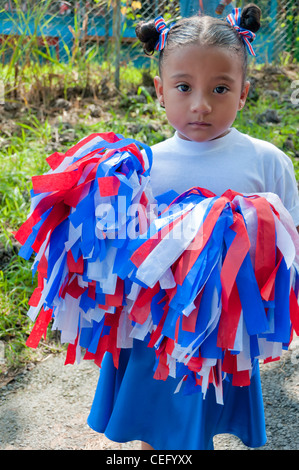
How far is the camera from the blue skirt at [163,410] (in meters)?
1.47

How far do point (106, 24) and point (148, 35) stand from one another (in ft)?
12.3

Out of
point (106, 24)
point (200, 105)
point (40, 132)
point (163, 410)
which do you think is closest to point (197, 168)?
point (200, 105)

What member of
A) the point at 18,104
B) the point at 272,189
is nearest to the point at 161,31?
the point at 272,189

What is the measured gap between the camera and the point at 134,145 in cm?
132


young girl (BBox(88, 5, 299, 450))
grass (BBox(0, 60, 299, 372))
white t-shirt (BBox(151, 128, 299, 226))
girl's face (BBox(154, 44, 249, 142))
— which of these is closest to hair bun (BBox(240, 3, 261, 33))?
young girl (BBox(88, 5, 299, 450))

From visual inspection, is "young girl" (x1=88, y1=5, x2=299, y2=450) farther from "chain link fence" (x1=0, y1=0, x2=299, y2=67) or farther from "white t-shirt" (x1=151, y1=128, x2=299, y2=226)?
"chain link fence" (x1=0, y1=0, x2=299, y2=67)

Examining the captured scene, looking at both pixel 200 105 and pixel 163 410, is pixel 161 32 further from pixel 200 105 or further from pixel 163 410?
pixel 163 410

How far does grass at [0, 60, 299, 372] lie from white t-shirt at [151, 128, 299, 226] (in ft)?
4.31

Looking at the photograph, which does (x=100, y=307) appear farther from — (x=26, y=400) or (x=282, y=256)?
(x=26, y=400)

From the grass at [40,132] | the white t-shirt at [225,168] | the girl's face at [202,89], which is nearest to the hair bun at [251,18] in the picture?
the girl's face at [202,89]

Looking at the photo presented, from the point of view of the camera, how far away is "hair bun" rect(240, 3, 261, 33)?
4.69 feet

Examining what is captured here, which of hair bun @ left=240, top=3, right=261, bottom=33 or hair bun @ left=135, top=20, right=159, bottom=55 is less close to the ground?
hair bun @ left=240, top=3, right=261, bottom=33

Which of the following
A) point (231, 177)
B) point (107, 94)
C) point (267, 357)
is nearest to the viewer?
point (267, 357)

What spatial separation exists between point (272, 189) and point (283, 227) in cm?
29
